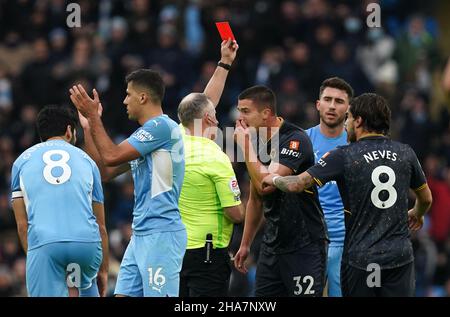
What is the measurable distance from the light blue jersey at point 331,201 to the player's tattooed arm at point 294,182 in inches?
64.2

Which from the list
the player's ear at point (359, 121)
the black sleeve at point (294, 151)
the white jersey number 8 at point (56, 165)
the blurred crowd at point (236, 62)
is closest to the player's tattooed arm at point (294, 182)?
the black sleeve at point (294, 151)

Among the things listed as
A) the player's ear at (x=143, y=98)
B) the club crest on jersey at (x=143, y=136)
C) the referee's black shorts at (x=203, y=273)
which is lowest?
the referee's black shorts at (x=203, y=273)

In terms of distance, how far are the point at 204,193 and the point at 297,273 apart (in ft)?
3.81

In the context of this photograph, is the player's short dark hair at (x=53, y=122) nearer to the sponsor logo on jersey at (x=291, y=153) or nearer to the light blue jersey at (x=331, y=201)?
the sponsor logo on jersey at (x=291, y=153)

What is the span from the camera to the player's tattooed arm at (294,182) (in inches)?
368

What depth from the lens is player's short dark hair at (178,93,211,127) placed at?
10469 millimetres

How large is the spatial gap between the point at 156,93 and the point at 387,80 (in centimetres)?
1109

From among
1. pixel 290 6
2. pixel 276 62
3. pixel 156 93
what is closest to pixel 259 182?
pixel 156 93

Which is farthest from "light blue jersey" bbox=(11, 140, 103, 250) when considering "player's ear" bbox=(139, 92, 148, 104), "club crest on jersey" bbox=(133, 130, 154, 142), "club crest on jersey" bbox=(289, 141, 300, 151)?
"club crest on jersey" bbox=(289, 141, 300, 151)

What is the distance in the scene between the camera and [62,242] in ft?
30.5

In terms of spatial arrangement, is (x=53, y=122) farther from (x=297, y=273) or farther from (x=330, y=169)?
(x=297, y=273)

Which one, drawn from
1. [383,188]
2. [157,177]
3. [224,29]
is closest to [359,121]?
[383,188]

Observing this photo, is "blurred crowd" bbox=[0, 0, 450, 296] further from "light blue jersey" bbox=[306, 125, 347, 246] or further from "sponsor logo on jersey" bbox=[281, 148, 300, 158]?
"sponsor logo on jersey" bbox=[281, 148, 300, 158]
